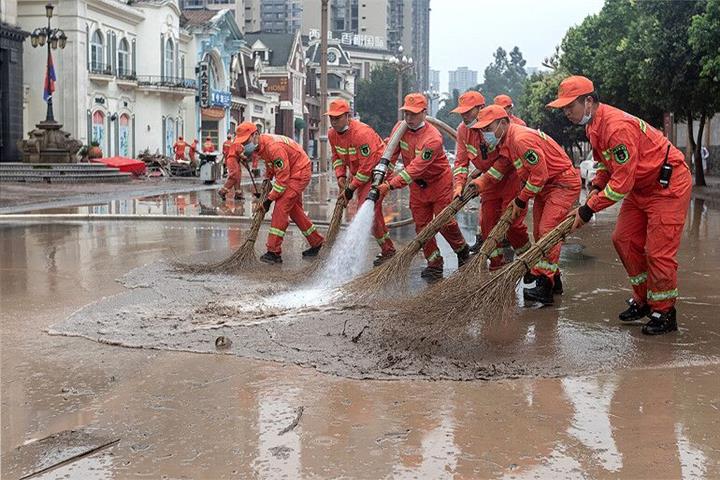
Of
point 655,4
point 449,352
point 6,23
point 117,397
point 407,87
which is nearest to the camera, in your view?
point 117,397

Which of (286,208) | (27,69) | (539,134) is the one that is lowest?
(286,208)

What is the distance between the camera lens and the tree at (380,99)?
101m

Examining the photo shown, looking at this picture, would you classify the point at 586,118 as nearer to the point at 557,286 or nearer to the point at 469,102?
the point at 557,286

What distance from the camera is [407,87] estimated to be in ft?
338

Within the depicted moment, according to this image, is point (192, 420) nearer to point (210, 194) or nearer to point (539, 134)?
point (539, 134)

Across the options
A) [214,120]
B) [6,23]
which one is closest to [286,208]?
[6,23]

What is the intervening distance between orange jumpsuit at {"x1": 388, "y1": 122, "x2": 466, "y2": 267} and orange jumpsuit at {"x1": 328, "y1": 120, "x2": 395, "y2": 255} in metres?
0.44

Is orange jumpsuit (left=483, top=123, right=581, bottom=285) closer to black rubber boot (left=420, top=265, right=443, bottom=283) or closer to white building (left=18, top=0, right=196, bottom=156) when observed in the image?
black rubber boot (left=420, top=265, right=443, bottom=283)

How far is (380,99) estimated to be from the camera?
10219 cm

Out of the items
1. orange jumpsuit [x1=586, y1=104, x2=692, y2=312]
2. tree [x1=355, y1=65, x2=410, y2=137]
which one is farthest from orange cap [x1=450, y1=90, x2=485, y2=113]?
tree [x1=355, y1=65, x2=410, y2=137]

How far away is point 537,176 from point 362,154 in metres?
2.91

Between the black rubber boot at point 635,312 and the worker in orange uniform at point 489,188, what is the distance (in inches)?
68.3

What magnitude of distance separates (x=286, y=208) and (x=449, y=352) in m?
4.50

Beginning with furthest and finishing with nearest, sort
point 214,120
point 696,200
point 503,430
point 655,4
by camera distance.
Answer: point 214,120
point 655,4
point 696,200
point 503,430
